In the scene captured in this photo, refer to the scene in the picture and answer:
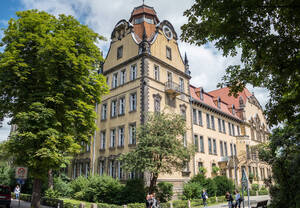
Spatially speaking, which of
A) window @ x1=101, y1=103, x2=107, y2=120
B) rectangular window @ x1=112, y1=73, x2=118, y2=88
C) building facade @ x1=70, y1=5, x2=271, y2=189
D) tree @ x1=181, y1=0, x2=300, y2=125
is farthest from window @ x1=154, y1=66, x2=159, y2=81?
tree @ x1=181, y1=0, x2=300, y2=125

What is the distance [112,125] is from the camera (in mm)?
30078

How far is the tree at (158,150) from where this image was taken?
20516 millimetres

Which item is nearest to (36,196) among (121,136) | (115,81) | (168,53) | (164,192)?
(164,192)

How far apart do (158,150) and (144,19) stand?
19.8 meters

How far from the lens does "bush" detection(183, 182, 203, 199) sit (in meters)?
25.5

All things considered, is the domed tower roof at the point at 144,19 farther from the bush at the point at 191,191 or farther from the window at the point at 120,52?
the bush at the point at 191,191

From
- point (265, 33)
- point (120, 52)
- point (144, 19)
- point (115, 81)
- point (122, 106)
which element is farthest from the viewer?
point (144, 19)

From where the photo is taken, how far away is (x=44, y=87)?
54.3ft

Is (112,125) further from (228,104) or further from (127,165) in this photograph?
(228,104)

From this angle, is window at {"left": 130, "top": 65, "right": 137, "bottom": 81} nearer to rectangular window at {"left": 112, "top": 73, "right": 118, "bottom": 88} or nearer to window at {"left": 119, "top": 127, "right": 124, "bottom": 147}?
rectangular window at {"left": 112, "top": 73, "right": 118, "bottom": 88}

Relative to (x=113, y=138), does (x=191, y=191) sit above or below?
below

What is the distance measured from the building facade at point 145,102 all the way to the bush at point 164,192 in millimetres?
2212

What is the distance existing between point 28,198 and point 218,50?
91.8 ft

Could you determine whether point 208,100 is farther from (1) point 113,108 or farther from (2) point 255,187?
(1) point 113,108
